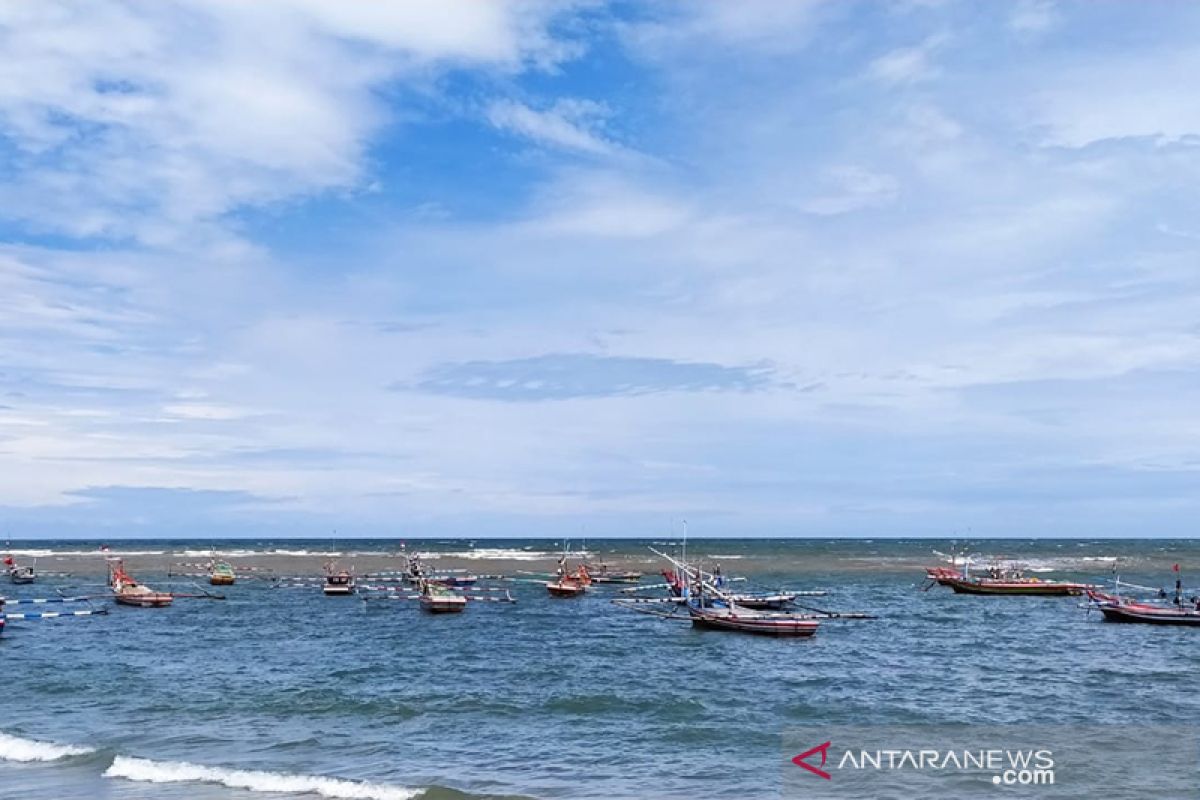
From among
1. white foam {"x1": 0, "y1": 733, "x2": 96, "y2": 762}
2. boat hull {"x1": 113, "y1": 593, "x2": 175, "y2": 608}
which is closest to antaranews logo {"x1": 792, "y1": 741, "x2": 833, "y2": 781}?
white foam {"x1": 0, "y1": 733, "x2": 96, "y2": 762}

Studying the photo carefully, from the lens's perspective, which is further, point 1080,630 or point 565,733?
point 1080,630

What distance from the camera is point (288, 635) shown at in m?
58.4

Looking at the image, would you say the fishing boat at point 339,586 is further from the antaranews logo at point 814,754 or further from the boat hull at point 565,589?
the antaranews logo at point 814,754

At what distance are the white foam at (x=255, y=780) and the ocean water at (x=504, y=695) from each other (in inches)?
3.1

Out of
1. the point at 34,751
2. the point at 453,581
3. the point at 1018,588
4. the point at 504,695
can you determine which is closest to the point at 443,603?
the point at 453,581

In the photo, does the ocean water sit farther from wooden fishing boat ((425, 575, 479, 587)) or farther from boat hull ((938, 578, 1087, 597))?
wooden fishing boat ((425, 575, 479, 587))

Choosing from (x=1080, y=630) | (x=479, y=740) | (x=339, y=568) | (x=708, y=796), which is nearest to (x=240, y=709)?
(x=479, y=740)

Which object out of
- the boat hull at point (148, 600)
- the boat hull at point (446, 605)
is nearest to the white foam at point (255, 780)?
the boat hull at point (446, 605)

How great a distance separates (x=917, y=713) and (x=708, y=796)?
1326cm

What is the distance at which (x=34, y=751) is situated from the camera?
28531mm

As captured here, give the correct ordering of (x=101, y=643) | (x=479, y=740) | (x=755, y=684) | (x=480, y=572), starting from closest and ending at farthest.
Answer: (x=479, y=740) → (x=755, y=684) → (x=101, y=643) → (x=480, y=572)

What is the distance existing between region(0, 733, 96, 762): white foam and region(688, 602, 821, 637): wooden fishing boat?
1417 inches

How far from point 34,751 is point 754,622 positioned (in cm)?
3725

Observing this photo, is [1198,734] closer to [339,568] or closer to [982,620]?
[982,620]
